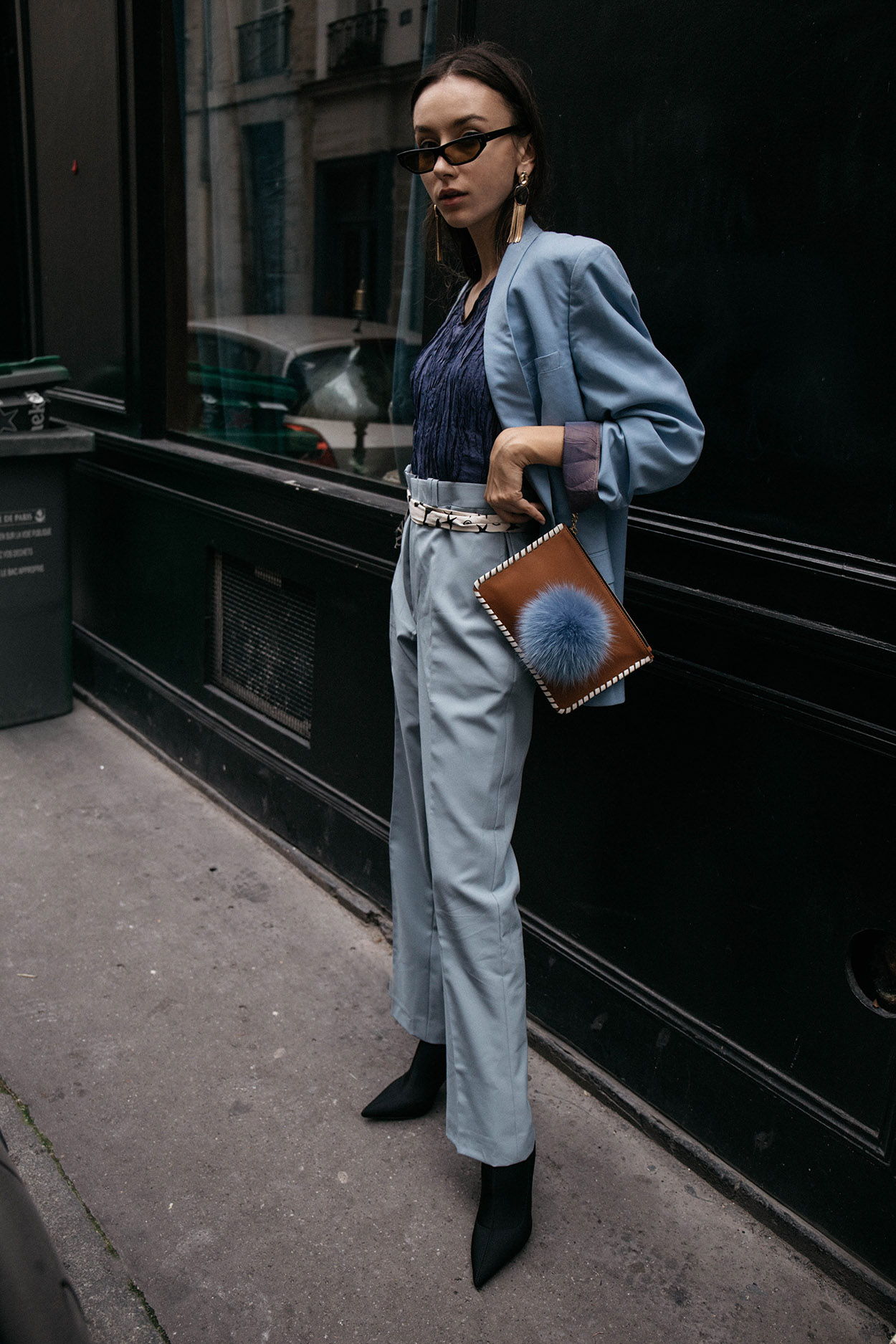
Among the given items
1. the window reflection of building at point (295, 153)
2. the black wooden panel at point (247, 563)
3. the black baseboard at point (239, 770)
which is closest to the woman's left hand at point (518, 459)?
the black wooden panel at point (247, 563)

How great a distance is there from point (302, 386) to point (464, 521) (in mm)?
2200

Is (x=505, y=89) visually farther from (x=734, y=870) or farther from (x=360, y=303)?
(x=360, y=303)

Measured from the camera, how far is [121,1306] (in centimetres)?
202

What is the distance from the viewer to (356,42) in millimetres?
3436

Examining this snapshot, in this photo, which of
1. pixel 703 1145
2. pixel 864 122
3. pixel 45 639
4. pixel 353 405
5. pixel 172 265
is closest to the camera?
pixel 864 122

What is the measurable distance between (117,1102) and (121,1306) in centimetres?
58

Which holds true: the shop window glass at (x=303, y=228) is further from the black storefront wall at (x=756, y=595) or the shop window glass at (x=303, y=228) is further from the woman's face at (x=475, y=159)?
the woman's face at (x=475, y=159)

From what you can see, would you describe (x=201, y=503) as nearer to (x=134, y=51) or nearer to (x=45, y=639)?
(x=45, y=639)

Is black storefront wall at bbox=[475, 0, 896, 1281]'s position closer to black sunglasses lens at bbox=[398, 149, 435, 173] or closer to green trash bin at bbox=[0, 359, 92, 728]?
black sunglasses lens at bbox=[398, 149, 435, 173]

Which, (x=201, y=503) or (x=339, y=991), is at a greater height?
(x=201, y=503)

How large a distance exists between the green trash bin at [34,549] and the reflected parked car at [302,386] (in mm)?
652

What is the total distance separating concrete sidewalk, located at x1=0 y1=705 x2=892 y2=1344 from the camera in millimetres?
2059

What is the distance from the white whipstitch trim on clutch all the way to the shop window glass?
140 cm

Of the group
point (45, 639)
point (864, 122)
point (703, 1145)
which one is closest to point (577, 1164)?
point (703, 1145)
